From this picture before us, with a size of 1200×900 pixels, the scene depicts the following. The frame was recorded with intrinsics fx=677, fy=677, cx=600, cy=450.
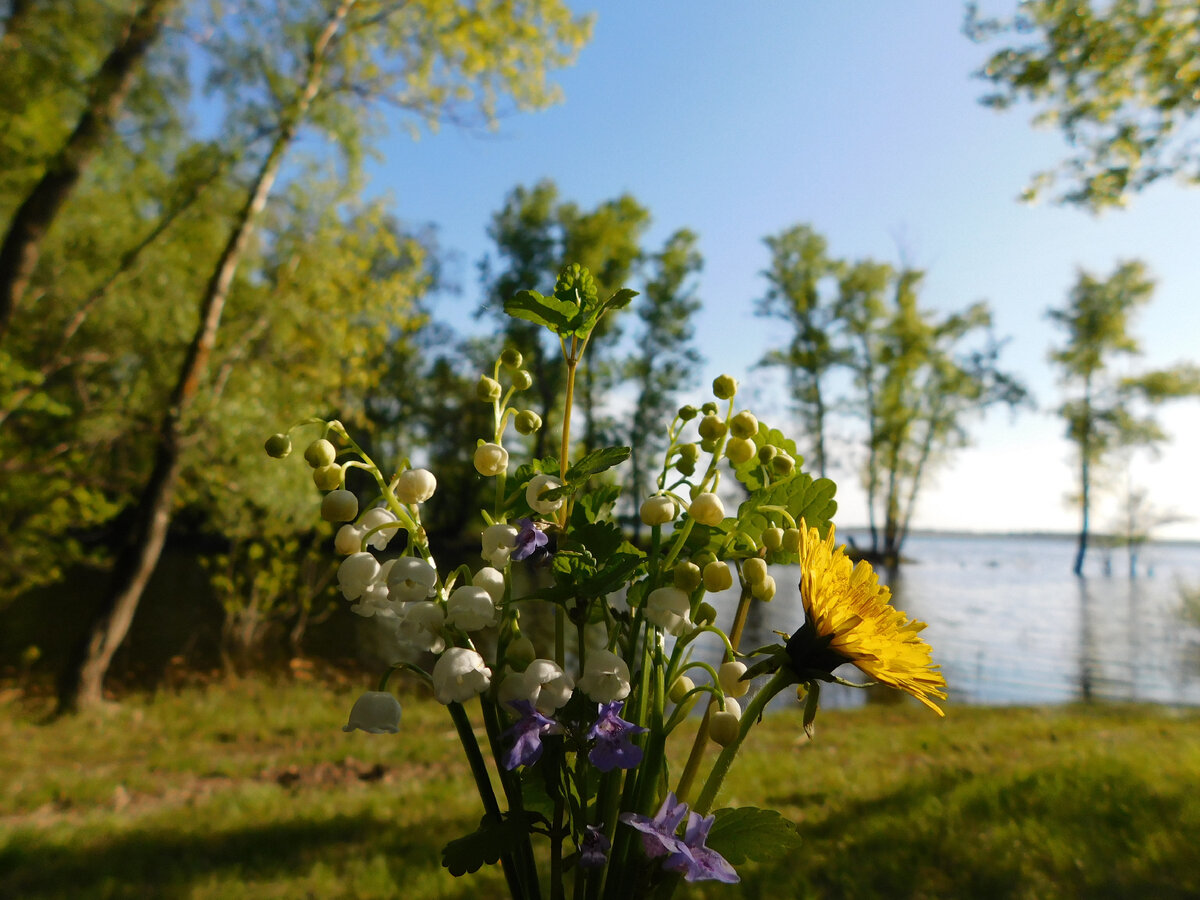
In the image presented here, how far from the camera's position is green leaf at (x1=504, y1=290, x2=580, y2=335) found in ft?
2.37

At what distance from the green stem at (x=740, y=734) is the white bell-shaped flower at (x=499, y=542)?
10.6 inches

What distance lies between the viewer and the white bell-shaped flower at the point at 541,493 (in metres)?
0.67

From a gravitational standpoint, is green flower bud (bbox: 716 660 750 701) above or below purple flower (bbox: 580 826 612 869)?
A: above

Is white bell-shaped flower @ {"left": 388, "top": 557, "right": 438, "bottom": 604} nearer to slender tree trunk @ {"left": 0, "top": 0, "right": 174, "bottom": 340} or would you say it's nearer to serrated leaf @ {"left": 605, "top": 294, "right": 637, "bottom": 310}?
serrated leaf @ {"left": 605, "top": 294, "right": 637, "bottom": 310}

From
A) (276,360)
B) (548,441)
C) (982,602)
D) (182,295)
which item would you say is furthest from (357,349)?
(982,602)

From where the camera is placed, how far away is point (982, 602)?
1720cm

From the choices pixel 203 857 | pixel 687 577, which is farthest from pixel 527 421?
pixel 203 857

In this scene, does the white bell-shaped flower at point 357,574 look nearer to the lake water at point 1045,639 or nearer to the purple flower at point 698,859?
the purple flower at point 698,859

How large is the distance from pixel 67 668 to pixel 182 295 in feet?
11.0

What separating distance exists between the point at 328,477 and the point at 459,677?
9.9 inches

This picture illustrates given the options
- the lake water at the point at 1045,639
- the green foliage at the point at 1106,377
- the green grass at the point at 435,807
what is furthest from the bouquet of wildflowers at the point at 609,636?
the green foliage at the point at 1106,377

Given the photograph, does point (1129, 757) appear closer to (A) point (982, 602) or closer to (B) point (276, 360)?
(B) point (276, 360)

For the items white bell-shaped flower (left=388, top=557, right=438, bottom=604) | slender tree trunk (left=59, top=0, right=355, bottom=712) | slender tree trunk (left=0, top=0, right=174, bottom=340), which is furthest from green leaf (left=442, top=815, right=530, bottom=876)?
slender tree trunk (left=59, top=0, right=355, bottom=712)

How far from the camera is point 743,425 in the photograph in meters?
0.68
